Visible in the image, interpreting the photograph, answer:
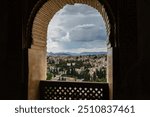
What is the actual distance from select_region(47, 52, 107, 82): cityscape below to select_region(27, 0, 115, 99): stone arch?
91 cm

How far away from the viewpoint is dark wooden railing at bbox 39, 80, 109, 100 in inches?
255

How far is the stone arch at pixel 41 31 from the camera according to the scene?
5707 mm

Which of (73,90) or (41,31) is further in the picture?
(41,31)

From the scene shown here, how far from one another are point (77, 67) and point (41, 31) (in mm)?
1919

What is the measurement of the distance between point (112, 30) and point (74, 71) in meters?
2.84

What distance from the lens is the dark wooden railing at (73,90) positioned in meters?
6.46

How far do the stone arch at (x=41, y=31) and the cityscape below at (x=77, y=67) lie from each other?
911 mm

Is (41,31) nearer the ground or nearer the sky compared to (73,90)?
nearer the sky

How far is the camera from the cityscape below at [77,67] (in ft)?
25.2

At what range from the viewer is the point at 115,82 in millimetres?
5555

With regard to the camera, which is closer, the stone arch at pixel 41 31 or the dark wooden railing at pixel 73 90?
the stone arch at pixel 41 31

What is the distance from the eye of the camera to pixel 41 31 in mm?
6945

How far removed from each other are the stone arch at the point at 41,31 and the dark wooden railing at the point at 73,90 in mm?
330

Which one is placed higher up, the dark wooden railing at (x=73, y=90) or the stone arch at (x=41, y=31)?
the stone arch at (x=41, y=31)
